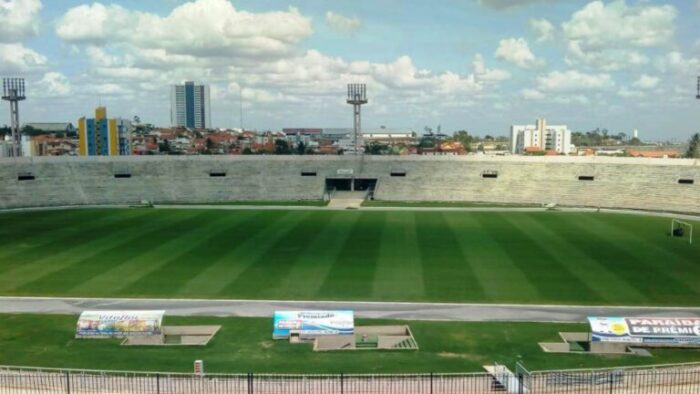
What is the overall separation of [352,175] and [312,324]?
161 feet

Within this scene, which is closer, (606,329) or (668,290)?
(606,329)

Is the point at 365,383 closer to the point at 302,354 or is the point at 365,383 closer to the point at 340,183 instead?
the point at 302,354

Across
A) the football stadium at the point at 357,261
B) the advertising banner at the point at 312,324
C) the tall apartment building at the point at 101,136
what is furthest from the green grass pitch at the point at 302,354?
the tall apartment building at the point at 101,136

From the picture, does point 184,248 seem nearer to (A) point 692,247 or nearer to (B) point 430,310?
(B) point 430,310

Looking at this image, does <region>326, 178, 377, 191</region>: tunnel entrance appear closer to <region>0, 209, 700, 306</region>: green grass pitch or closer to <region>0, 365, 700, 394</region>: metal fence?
<region>0, 209, 700, 306</region>: green grass pitch

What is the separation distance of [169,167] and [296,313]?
5202 centimetres

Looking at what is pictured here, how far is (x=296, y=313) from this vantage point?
2434 cm

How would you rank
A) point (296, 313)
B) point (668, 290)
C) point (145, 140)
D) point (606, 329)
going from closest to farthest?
point (606, 329), point (296, 313), point (668, 290), point (145, 140)

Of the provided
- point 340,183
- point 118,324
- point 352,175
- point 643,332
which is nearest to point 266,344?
point 118,324

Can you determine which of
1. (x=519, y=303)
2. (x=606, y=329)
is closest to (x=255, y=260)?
(x=519, y=303)

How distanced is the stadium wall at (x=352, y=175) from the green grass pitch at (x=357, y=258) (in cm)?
994

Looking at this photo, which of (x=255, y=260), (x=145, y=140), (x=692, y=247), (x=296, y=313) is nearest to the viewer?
(x=296, y=313)

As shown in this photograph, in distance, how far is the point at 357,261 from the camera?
37.0 meters

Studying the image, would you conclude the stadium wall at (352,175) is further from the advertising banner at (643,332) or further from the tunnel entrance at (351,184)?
the advertising banner at (643,332)
